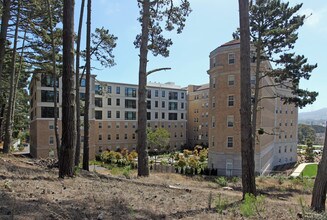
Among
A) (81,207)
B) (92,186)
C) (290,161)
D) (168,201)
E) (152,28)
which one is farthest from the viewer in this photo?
(290,161)

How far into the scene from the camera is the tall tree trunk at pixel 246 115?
713cm

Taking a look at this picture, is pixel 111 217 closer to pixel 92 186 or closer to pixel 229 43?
pixel 92 186

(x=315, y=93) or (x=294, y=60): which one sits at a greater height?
(x=294, y=60)

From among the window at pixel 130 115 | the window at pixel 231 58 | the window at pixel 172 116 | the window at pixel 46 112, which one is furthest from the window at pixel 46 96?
the window at pixel 172 116

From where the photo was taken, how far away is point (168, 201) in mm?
6078

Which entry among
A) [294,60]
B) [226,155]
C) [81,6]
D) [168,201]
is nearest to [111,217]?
[168,201]

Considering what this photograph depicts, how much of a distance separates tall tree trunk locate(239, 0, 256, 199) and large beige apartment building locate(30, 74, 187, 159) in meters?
34.1

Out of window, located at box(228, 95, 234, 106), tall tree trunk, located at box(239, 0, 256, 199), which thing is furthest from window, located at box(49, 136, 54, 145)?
tall tree trunk, located at box(239, 0, 256, 199)

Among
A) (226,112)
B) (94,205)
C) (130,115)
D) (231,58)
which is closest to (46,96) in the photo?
(130,115)

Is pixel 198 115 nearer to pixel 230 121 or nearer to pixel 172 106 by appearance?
pixel 172 106

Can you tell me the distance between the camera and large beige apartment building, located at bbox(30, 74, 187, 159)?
130ft

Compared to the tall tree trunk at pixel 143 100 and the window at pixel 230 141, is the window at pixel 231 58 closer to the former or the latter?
the window at pixel 230 141

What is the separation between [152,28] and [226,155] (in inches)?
789

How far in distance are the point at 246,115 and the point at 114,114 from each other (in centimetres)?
5162
